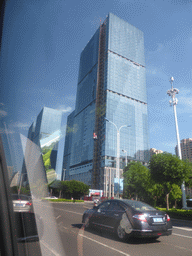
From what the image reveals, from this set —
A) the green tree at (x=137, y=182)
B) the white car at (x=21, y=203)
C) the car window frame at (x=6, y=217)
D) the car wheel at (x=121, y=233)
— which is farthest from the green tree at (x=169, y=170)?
the car window frame at (x=6, y=217)

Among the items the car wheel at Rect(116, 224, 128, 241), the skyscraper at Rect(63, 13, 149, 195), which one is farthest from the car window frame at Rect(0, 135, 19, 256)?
the skyscraper at Rect(63, 13, 149, 195)

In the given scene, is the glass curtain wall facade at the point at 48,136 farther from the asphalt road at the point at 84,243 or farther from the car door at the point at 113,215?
the car door at the point at 113,215

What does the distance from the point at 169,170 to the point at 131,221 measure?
14192 millimetres

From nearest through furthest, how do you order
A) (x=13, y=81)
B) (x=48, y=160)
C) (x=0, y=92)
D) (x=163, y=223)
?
(x=0, y=92) < (x=13, y=81) < (x=48, y=160) < (x=163, y=223)

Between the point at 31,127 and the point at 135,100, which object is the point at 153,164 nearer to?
the point at 31,127

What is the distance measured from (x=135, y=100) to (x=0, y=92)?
284ft

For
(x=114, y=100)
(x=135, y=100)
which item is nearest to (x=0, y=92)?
(x=114, y=100)

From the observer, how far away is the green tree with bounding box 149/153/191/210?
16547mm

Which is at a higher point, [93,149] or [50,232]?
[93,149]

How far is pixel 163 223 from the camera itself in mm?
4246

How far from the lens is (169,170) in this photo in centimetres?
1666

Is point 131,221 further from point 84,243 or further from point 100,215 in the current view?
point 84,243

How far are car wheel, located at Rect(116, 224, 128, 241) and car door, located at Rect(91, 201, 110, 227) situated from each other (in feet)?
2.23

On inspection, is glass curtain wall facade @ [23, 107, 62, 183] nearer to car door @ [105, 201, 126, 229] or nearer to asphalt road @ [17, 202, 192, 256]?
asphalt road @ [17, 202, 192, 256]
